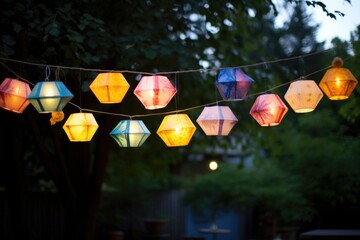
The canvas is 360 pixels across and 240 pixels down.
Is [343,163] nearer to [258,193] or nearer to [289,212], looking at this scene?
[289,212]

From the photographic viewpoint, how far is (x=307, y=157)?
1230cm

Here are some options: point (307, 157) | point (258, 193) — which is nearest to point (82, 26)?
point (307, 157)

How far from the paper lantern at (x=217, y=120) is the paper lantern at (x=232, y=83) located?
208mm

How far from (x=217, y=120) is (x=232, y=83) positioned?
1.43 ft

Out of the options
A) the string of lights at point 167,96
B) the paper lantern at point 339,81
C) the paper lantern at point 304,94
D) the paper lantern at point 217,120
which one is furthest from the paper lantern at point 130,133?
the paper lantern at point 339,81

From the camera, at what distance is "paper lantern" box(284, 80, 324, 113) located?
545 cm

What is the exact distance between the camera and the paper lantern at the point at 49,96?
517 cm

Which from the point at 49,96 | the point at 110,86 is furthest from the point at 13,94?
the point at 110,86

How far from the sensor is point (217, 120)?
5.70 meters

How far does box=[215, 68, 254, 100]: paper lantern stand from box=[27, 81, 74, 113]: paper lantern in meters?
1.54

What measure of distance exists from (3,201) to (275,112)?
795 cm

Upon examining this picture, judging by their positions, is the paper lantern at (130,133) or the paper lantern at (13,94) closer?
the paper lantern at (13,94)

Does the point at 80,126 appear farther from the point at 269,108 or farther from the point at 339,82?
the point at 339,82

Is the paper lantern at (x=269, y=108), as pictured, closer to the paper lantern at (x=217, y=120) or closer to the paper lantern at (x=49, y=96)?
the paper lantern at (x=217, y=120)
